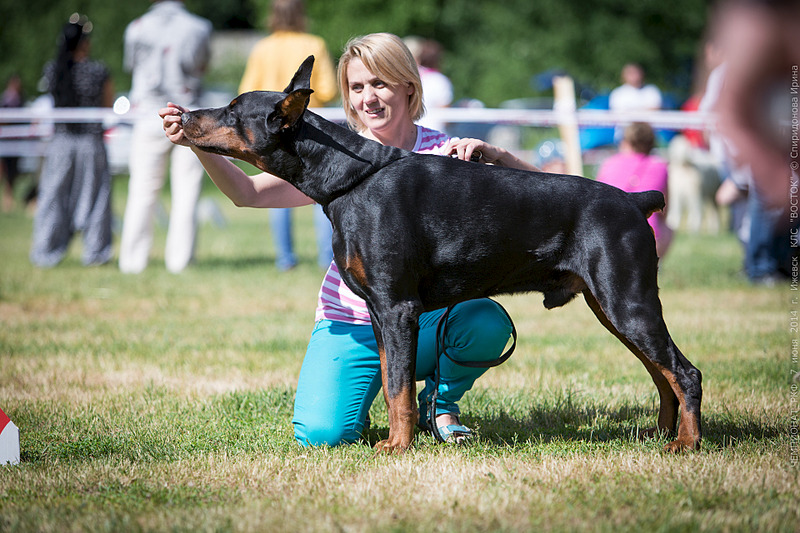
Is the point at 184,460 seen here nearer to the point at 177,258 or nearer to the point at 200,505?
the point at 200,505

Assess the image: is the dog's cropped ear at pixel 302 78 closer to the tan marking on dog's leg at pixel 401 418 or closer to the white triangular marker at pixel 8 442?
the tan marking on dog's leg at pixel 401 418

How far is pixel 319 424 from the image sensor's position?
11.6ft

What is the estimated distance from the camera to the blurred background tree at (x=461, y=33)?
27.3 meters

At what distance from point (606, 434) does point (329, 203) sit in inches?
65.0

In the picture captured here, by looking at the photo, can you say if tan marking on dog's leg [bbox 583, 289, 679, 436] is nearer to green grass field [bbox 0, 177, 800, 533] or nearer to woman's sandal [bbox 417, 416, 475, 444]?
green grass field [bbox 0, 177, 800, 533]

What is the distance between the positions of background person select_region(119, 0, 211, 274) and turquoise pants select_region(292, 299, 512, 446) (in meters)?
5.35

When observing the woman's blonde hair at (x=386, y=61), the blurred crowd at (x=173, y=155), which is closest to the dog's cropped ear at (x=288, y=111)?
the woman's blonde hair at (x=386, y=61)

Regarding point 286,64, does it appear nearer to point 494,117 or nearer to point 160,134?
point 160,134

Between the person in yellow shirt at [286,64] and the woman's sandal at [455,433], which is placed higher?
the person in yellow shirt at [286,64]

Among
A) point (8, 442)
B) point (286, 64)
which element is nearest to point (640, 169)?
point (286, 64)

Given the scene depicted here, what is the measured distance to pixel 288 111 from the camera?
3.18 meters

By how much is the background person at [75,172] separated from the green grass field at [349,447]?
79.9 inches

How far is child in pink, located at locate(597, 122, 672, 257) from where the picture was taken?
795cm

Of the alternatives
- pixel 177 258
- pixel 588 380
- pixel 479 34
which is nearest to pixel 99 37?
pixel 479 34
